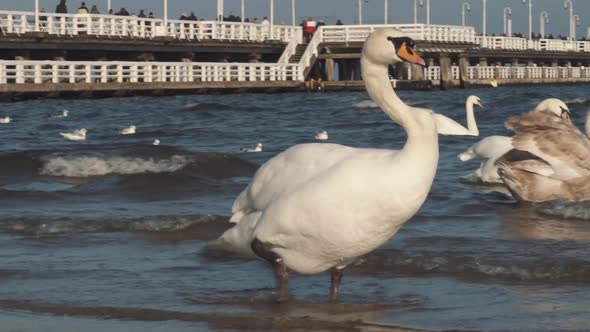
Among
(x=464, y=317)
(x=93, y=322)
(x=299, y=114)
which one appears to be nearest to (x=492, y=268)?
(x=464, y=317)

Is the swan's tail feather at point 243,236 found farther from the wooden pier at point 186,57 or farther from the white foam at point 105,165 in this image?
the wooden pier at point 186,57

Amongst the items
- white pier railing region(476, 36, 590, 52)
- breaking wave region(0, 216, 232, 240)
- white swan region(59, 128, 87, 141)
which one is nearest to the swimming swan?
breaking wave region(0, 216, 232, 240)

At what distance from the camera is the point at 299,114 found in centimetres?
3453

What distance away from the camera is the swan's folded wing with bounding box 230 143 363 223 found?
23.3 feet

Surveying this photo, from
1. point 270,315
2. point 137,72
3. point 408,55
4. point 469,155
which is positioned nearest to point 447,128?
point 469,155

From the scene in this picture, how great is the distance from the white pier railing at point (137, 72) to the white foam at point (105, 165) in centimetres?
2707

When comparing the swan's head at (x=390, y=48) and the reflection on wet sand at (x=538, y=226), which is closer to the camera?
the swan's head at (x=390, y=48)

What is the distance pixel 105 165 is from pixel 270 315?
9.85 metres

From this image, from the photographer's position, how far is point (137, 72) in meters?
50.2

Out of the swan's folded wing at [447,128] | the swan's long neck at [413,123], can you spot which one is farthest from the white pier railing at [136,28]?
the swan's long neck at [413,123]

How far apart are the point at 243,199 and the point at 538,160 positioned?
16.3ft

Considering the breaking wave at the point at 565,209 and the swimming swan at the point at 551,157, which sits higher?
the swimming swan at the point at 551,157

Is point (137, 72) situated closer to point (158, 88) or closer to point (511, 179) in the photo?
point (158, 88)

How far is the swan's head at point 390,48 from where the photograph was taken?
6.83 meters
